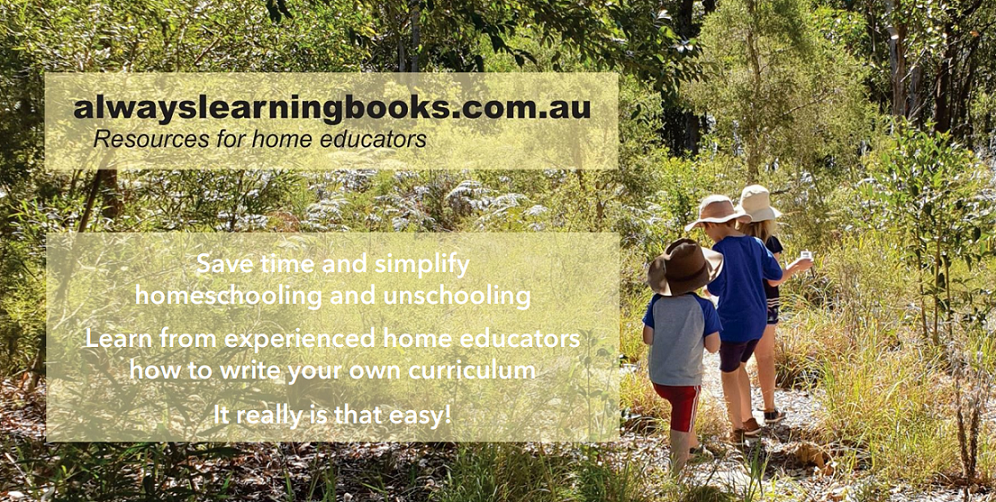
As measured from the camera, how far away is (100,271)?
3.71m

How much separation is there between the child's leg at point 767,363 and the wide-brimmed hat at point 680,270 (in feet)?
3.47

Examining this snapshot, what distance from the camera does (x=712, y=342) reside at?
381cm

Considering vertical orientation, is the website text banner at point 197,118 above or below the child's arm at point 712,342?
above

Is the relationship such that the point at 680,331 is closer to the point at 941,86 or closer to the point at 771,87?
the point at 771,87

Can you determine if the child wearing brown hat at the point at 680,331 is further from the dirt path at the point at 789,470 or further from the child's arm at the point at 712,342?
the dirt path at the point at 789,470

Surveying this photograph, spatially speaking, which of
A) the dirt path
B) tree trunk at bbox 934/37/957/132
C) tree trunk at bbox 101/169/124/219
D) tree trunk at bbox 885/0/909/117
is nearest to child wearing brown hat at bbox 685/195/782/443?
the dirt path

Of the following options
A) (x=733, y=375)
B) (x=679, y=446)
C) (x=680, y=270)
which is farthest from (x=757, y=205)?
(x=679, y=446)

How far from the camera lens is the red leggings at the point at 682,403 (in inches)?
150

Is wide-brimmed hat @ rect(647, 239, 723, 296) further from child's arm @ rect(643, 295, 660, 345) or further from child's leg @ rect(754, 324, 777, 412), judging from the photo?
child's leg @ rect(754, 324, 777, 412)

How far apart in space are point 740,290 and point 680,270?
673mm

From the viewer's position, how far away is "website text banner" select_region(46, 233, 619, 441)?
3611 mm

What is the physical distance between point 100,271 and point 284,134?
120cm

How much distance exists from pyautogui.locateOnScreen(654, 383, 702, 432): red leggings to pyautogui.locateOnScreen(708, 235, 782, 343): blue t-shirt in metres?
0.57

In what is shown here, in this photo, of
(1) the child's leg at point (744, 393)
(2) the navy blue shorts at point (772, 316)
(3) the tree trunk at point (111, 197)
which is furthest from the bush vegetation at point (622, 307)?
(2) the navy blue shorts at point (772, 316)
